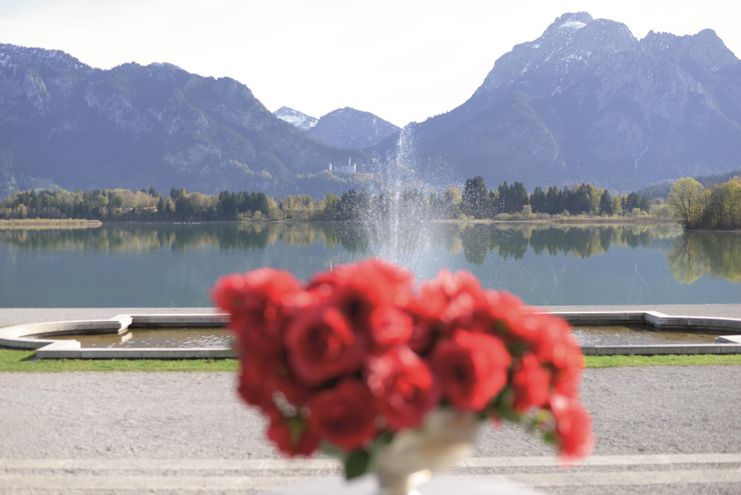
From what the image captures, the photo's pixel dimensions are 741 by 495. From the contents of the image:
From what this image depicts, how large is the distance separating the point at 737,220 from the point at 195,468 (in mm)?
78569

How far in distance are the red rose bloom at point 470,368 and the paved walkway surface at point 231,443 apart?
4.25 meters

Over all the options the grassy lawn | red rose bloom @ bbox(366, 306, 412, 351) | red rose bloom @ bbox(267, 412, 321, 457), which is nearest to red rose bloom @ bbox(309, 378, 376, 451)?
red rose bloom @ bbox(366, 306, 412, 351)

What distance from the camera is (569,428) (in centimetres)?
265

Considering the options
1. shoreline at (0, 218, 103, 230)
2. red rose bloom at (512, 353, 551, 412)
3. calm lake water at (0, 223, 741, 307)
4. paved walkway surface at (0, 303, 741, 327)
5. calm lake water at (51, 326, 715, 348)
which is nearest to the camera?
red rose bloom at (512, 353, 551, 412)

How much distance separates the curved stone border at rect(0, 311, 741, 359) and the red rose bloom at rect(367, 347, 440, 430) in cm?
941

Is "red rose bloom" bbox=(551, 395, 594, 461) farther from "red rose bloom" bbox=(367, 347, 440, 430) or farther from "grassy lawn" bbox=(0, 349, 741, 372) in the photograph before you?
"grassy lawn" bbox=(0, 349, 741, 372)

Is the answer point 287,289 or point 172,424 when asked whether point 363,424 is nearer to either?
point 287,289

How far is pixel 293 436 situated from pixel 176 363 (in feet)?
30.6

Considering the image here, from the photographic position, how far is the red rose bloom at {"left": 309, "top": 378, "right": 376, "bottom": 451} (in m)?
2.34

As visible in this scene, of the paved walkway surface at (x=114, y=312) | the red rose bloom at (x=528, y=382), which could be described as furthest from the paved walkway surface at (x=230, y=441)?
the paved walkway surface at (x=114, y=312)

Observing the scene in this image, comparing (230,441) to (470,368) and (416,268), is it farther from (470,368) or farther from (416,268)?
(416,268)

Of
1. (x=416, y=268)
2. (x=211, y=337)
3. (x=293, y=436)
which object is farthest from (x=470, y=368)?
(x=416, y=268)

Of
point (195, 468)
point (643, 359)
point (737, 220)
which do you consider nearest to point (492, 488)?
point (195, 468)

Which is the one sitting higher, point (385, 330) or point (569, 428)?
point (385, 330)
